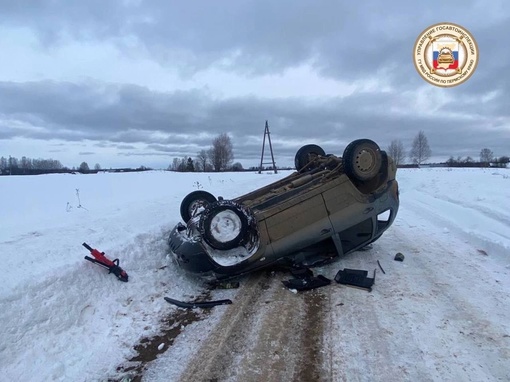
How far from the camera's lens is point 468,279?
473 centimetres

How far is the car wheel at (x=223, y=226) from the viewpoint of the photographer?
4.73m

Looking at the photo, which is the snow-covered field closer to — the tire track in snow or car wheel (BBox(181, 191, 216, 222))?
the tire track in snow

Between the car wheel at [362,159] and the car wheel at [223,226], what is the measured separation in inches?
71.0

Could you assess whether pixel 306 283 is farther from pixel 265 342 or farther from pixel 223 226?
pixel 265 342

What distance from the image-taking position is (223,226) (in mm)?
4742

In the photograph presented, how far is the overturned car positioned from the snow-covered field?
0.37 metres

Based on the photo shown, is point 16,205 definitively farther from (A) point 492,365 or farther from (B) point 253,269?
(A) point 492,365

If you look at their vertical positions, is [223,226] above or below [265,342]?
above

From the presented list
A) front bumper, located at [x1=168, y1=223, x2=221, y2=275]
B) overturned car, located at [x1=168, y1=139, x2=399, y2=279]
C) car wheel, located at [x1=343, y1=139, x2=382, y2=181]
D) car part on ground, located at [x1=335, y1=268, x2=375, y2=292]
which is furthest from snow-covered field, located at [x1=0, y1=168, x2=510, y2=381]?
car wheel, located at [x1=343, y1=139, x2=382, y2=181]

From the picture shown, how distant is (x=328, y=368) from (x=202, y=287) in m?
2.29

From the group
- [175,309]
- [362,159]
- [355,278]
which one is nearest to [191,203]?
[175,309]

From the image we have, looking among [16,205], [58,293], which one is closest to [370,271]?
[58,293]

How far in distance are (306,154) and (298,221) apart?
2.61 m

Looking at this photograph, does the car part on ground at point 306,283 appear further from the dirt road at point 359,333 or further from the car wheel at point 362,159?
the car wheel at point 362,159
